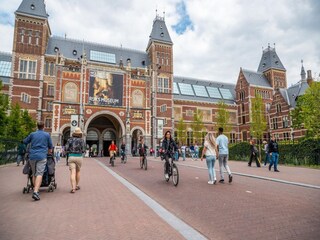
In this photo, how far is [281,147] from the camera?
56.5 feet

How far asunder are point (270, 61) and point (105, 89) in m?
38.2

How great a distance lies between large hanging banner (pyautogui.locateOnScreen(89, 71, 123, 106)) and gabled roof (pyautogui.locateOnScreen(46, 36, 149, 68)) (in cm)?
874

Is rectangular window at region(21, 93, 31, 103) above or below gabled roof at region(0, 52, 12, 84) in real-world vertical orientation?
below

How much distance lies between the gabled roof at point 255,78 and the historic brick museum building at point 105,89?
31 cm

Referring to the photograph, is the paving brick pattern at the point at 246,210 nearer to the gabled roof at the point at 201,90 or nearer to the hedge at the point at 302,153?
the hedge at the point at 302,153

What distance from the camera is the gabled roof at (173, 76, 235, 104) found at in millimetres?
49562

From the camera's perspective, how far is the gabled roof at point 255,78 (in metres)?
49.2

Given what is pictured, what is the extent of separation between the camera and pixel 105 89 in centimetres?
3509

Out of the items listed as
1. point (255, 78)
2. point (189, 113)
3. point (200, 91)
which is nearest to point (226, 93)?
point (200, 91)

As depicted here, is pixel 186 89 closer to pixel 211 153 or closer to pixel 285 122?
pixel 285 122

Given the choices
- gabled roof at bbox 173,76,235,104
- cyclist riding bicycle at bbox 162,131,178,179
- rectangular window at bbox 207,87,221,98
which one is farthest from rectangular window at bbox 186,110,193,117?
cyclist riding bicycle at bbox 162,131,178,179

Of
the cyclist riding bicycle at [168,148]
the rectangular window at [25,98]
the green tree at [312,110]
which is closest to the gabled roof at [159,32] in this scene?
the rectangular window at [25,98]

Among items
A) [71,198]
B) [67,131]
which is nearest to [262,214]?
[71,198]

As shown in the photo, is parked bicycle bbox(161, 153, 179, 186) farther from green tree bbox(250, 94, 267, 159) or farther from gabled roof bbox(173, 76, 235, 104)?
gabled roof bbox(173, 76, 235, 104)
